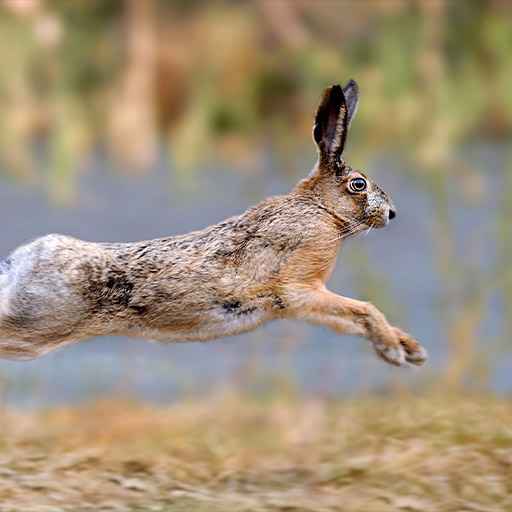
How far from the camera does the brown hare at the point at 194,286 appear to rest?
387 centimetres

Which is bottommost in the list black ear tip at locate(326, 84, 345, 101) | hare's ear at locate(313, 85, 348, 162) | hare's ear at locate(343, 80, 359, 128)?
hare's ear at locate(313, 85, 348, 162)

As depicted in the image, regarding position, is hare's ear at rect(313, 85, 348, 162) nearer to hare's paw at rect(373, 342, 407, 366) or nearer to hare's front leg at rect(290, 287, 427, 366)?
hare's front leg at rect(290, 287, 427, 366)

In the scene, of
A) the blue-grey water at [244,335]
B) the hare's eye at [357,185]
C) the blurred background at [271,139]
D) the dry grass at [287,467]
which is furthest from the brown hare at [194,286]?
the blue-grey water at [244,335]

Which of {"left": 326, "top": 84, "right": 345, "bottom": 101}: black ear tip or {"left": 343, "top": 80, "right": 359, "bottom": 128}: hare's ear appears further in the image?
{"left": 343, "top": 80, "right": 359, "bottom": 128}: hare's ear

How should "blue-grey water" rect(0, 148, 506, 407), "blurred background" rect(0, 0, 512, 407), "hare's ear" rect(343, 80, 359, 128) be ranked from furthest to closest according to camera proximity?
"blue-grey water" rect(0, 148, 506, 407) < "blurred background" rect(0, 0, 512, 407) < "hare's ear" rect(343, 80, 359, 128)

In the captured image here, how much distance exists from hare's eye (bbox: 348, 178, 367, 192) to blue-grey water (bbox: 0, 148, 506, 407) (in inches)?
144

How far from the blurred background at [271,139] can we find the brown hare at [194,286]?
327 centimetres

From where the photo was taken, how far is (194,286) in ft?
12.8

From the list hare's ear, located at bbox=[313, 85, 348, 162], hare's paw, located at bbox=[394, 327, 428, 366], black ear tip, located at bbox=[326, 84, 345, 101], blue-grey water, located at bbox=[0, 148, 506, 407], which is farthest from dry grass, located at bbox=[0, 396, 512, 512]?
blue-grey water, located at bbox=[0, 148, 506, 407]

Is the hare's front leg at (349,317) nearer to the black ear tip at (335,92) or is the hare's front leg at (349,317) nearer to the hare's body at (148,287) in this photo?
the hare's body at (148,287)

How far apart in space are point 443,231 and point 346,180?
4.65m

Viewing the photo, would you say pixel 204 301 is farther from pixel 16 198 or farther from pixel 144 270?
pixel 16 198

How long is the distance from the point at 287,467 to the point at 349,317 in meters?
1.04

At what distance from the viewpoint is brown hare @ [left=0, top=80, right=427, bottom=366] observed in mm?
3869
